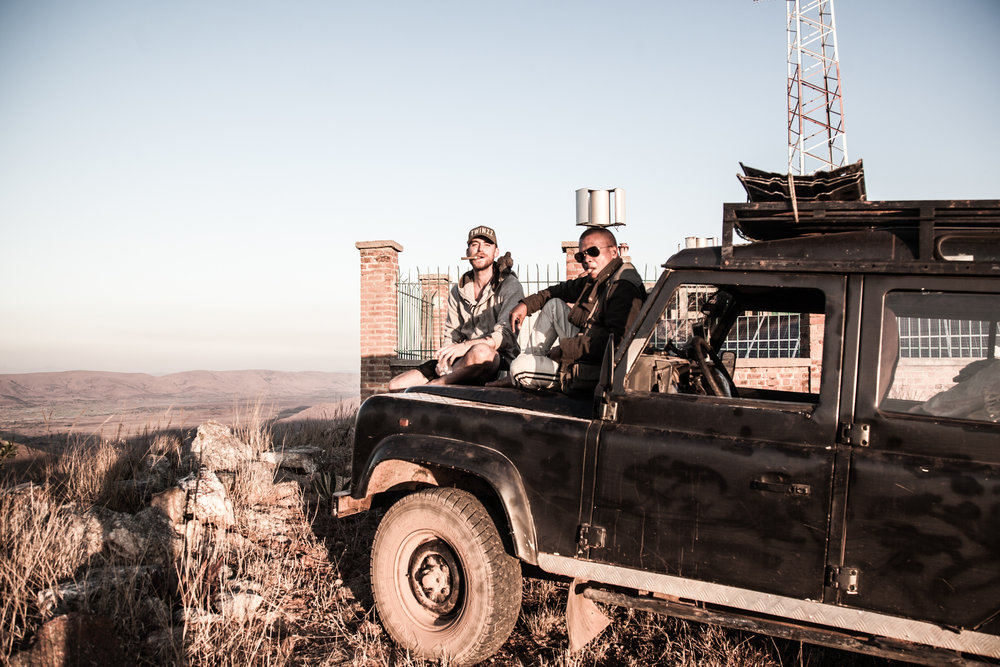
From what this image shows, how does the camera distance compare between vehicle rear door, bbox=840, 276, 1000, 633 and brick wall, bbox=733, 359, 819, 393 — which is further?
brick wall, bbox=733, 359, 819, 393

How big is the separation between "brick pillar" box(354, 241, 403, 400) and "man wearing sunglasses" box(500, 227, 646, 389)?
22.0ft

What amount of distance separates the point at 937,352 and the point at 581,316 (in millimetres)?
1933

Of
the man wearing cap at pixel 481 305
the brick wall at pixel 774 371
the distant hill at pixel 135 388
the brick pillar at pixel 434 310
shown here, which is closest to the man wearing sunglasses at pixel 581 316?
the man wearing cap at pixel 481 305

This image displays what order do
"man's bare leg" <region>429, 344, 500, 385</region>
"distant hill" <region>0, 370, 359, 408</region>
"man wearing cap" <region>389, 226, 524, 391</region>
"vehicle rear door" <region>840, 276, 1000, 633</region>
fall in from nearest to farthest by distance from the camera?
"vehicle rear door" <region>840, 276, 1000, 633</region>, "man's bare leg" <region>429, 344, 500, 385</region>, "man wearing cap" <region>389, 226, 524, 391</region>, "distant hill" <region>0, 370, 359, 408</region>

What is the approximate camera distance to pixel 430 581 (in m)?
3.42

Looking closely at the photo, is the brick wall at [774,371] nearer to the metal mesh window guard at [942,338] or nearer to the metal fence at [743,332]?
the metal fence at [743,332]

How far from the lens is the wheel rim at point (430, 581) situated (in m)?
3.36

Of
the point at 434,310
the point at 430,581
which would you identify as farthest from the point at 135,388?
the point at 430,581

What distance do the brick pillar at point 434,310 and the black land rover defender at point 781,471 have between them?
9.83 meters

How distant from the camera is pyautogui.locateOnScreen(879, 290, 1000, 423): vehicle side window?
256cm

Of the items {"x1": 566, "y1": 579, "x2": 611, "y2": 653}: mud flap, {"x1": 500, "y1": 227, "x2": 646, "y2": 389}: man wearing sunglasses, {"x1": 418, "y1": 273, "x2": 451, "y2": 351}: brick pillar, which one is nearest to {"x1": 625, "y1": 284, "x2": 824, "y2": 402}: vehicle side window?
{"x1": 500, "y1": 227, "x2": 646, "y2": 389}: man wearing sunglasses

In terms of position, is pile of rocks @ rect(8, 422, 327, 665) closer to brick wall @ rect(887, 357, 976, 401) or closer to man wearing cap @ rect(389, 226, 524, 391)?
man wearing cap @ rect(389, 226, 524, 391)

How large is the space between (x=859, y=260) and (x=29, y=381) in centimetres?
3643

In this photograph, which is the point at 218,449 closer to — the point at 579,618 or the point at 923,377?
the point at 579,618
